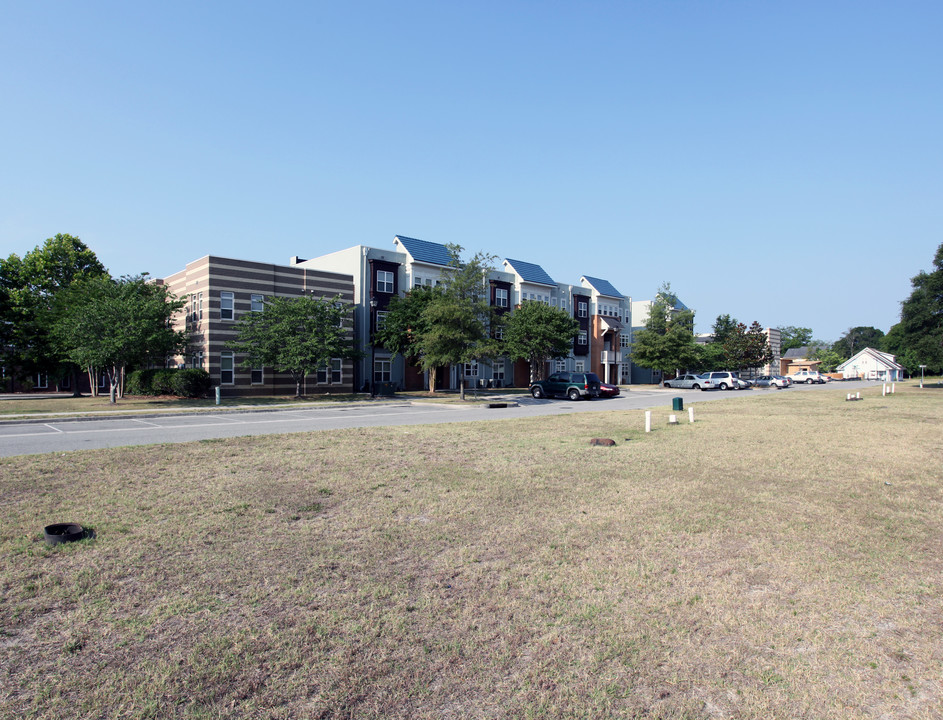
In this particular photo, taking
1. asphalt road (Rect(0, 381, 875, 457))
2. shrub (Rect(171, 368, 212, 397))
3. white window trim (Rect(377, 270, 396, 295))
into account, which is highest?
white window trim (Rect(377, 270, 396, 295))

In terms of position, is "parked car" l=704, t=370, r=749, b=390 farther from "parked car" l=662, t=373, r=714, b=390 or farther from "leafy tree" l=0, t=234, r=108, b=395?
"leafy tree" l=0, t=234, r=108, b=395

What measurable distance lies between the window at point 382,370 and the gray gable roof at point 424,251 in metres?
9.84

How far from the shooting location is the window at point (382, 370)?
47.3 metres

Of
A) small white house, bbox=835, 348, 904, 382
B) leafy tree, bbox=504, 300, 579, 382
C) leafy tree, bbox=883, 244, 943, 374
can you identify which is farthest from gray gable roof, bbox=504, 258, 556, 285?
small white house, bbox=835, 348, 904, 382

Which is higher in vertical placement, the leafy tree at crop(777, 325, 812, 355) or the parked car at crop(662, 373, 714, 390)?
the leafy tree at crop(777, 325, 812, 355)

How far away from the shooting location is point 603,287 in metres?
73.9

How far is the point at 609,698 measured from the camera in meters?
3.40

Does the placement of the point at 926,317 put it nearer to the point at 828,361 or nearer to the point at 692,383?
the point at 692,383

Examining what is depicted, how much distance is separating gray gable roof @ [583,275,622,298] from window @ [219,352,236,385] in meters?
47.6

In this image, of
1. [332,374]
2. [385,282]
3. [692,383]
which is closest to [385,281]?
[385,282]

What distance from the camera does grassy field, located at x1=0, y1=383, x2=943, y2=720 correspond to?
11.2ft

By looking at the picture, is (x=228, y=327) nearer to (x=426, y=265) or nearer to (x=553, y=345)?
(x=426, y=265)

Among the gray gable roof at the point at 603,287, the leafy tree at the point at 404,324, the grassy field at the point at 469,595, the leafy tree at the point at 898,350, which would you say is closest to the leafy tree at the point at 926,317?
the leafy tree at the point at 898,350

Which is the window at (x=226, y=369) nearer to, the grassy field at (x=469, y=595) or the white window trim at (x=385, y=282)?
the white window trim at (x=385, y=282)
